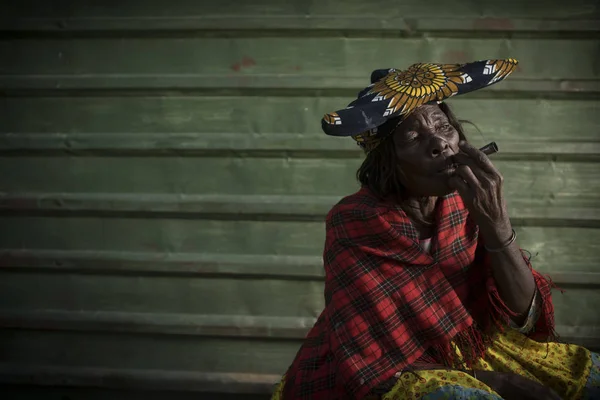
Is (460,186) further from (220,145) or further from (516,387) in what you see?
(220,145)

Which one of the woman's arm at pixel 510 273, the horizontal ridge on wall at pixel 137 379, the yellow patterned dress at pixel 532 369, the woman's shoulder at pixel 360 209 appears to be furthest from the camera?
the horizontal ridge on wall at pixel 137 379

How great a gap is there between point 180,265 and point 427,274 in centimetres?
176

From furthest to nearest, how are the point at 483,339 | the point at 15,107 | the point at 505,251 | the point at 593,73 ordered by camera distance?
the point at 15,107 < the point at 593,73 < the point at 483,339 < the point at 505,251

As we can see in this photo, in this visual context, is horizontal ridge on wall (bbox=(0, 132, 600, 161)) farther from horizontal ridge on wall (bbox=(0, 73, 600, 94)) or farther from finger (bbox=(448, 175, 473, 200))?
finger (bbox=(448, 175, 473, 200))

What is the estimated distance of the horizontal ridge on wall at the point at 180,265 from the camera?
349 cm

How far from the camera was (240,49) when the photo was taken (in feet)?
11.3

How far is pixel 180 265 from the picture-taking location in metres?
3.56

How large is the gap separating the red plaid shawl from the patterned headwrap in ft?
1.01

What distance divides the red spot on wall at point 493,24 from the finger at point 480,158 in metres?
1.51

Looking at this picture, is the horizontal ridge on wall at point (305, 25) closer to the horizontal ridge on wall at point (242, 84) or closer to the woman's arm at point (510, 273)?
the horizontal ridge on wall at point (242, 84)

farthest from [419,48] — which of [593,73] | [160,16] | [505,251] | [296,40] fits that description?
[505,251]

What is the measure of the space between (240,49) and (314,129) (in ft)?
1.92

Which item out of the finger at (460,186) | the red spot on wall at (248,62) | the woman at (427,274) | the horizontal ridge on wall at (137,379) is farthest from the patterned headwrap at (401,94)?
the horizontal ridge on wall at (137,379)

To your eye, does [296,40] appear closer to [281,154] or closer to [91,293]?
[281,154]
